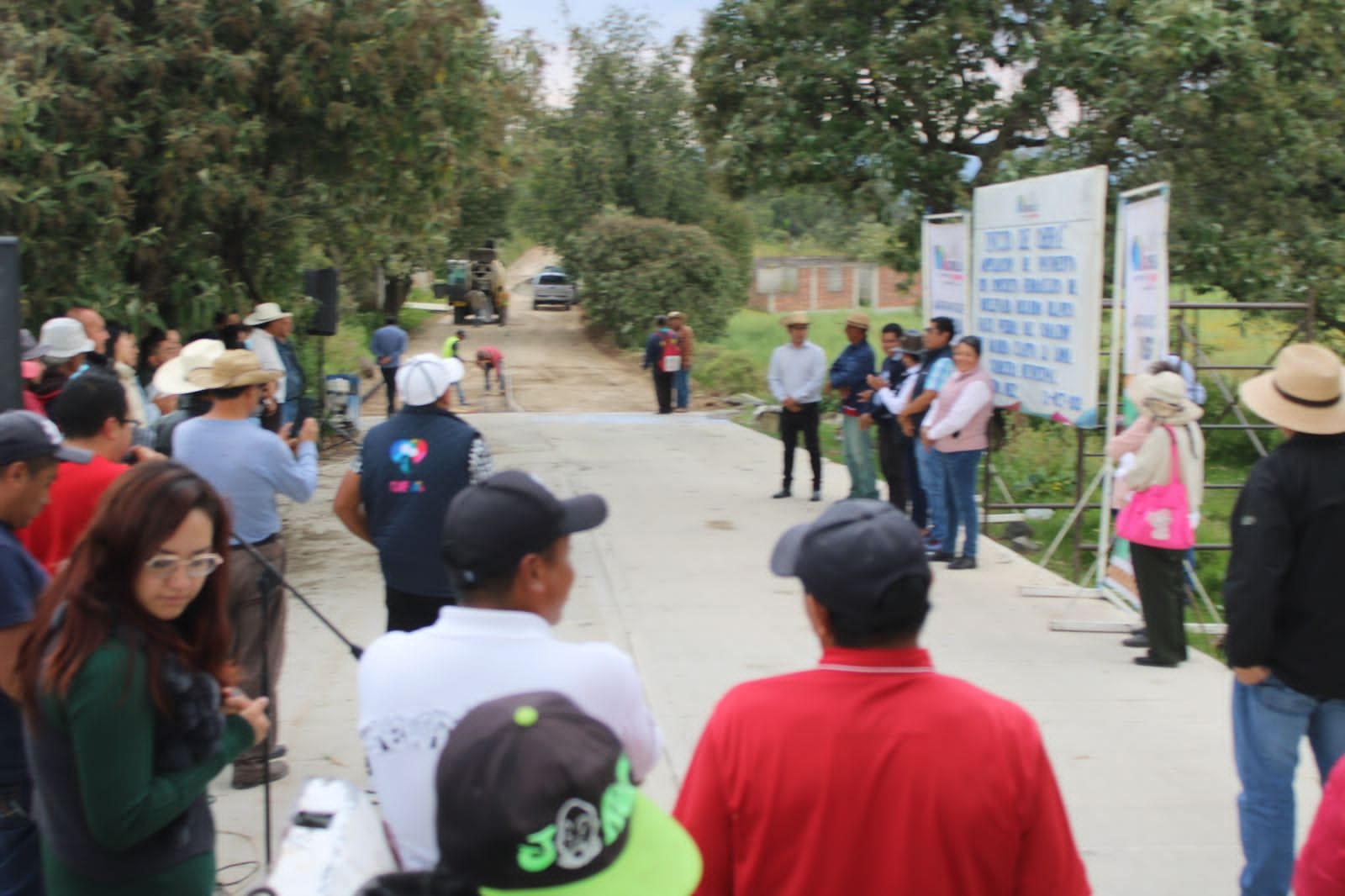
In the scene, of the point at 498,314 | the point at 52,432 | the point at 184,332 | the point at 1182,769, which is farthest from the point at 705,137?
the point at 498,314

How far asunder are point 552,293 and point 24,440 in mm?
46071

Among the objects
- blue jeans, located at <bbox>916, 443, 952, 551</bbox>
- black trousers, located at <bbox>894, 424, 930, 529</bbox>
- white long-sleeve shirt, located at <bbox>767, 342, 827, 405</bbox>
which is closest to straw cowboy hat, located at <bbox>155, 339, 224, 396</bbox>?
blue jeans, located at <bbox>916, 443, 952, 551</bbox>

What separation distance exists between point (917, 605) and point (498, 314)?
1657 inches

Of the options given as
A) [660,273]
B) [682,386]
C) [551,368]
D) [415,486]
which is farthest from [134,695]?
[660,273]

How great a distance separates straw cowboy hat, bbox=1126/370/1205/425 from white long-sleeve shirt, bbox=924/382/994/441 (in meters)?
2.22

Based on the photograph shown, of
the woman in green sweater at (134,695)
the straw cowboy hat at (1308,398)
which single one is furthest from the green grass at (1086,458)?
the woman in green sweater at (134,695)

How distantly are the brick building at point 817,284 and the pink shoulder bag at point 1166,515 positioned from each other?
56681 mm

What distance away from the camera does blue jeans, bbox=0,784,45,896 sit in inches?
119

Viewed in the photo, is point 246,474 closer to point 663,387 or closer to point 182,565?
point 182,565

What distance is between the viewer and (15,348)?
5.13 m

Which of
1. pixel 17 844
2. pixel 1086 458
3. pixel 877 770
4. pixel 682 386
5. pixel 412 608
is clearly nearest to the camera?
pixel 877 770

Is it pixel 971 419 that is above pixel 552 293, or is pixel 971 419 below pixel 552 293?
below

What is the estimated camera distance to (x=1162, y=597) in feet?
22.6

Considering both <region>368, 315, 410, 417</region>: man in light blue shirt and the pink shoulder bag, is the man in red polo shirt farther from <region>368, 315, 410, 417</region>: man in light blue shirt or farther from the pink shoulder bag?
<region>368, 315, 410, 417</region>: man in light blue shirt
